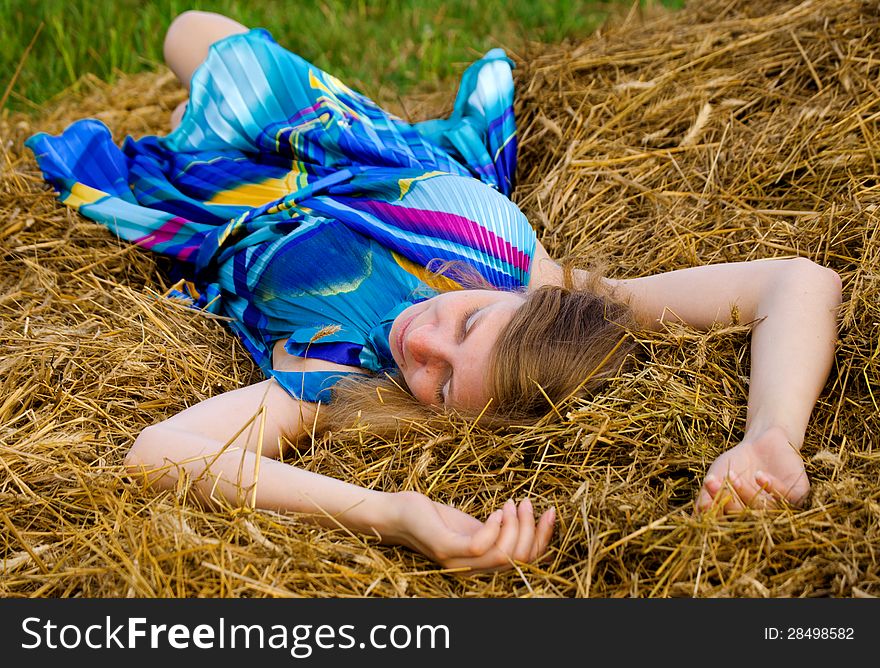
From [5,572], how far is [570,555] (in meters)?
1.21

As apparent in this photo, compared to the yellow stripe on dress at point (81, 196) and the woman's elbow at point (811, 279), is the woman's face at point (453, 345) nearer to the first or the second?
the woman's elbow at point (811, 279)

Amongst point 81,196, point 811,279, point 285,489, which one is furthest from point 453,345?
point 81,196

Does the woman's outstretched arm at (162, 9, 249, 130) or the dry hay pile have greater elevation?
the woman's outstretched arm at (162, 9, 249, 130)

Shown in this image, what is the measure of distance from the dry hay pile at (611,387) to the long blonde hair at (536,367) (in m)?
0.06

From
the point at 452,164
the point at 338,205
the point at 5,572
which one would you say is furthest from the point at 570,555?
the point at 452,164

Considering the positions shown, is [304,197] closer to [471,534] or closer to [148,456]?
[148,456]

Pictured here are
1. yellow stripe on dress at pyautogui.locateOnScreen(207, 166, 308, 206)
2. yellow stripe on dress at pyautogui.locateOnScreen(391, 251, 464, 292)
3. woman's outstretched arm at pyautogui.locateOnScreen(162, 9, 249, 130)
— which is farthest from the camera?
woman's outstretched arm at pyautogui.locateOnScreen(162, 9, 249, 130)

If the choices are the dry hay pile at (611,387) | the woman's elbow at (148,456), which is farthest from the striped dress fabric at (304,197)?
the woman's elbow at (148,456)

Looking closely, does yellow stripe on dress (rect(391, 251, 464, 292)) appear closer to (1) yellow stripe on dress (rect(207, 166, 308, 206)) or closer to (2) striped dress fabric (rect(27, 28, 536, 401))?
(2) striped dress fabric (rect(27, 28, 536, 401))

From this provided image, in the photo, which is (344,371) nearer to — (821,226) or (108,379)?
(108,379)

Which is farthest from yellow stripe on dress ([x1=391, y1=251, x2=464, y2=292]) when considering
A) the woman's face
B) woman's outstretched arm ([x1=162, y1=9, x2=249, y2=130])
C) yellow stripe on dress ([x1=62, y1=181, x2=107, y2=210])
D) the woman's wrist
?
woman's outstretched arm ([x1=162, y1=9, x2=249, y2=130])

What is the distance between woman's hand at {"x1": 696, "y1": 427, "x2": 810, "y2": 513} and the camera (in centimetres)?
196

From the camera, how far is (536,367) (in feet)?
7.49

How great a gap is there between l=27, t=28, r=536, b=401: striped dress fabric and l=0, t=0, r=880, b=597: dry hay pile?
148 millimetres
